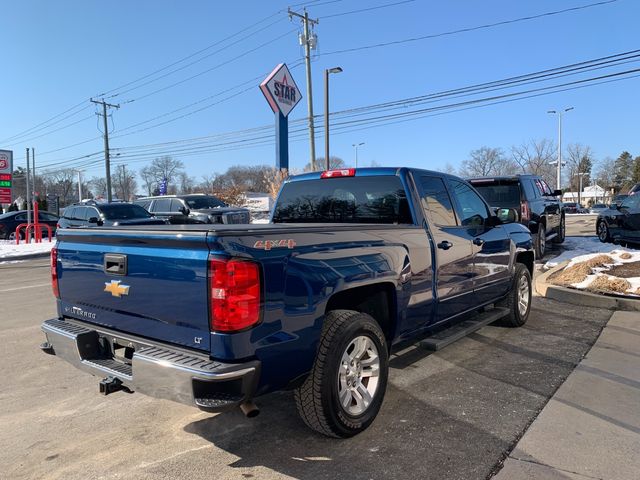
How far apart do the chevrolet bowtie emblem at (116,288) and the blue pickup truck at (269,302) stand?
0.01 meters

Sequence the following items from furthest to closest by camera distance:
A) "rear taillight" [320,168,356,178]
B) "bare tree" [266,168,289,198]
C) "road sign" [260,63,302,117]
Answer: "road sign" [260,63,302,117]
"bare tree" [266,168,289,198]
"rear taillight" [320,168,356,178]

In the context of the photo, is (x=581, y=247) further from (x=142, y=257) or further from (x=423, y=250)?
(x=142, y=257)

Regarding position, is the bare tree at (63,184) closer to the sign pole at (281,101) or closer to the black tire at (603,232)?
the sign pole at (281,101)

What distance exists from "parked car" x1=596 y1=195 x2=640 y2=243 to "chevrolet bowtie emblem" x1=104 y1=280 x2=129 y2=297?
38.4 feet

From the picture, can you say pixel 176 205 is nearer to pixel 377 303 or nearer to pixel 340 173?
pixel 340 173

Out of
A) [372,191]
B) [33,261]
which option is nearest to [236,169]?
[33,261]

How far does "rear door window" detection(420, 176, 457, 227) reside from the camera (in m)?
4.52

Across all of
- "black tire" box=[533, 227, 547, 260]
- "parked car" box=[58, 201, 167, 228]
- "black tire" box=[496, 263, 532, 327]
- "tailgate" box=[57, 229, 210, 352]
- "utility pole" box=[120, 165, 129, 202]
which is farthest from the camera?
"utility pole" box=[120, 165, 129, 202]

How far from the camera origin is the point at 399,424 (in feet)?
11.6

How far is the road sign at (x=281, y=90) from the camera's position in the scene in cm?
2570

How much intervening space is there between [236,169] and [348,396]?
436 ft

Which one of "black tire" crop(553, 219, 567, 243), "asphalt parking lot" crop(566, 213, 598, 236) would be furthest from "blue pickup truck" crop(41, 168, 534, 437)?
"asphalt parking lot" crop(566, 213, 598, 236)

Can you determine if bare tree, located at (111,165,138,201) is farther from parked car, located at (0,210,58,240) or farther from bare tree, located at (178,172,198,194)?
parked car, located at (0,210,58,240)

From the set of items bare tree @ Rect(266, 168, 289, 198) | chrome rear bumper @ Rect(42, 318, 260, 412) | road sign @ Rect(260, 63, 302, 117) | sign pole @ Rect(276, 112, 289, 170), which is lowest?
chrome rear bumper @ Rect(42, 318, 260, 412)
